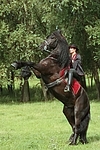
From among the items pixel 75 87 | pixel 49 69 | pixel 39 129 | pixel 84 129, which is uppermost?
pixel 49 69

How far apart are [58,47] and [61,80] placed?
810 mm

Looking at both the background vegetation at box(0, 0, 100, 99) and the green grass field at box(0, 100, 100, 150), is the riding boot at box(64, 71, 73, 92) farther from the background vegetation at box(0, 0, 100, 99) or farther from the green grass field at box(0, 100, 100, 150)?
the background vegetation at box(0, 0, 100, 99)

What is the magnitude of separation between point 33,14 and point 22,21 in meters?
1.35

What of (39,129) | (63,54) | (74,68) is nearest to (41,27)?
(39,129)

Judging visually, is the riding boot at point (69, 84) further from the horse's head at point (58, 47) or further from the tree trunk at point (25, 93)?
the tree trunk at point (25, 93)

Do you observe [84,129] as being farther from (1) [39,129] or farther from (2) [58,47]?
(1) [39,129]

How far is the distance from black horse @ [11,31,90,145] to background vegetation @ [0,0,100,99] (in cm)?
1607

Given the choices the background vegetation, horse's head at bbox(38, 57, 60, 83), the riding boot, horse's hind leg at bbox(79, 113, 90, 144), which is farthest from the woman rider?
the background vegetation

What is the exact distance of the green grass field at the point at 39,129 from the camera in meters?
10.8

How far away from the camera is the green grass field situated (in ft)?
35.4

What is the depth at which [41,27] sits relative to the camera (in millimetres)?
31656

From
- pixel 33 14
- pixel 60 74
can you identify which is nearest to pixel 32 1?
pixel 33 14

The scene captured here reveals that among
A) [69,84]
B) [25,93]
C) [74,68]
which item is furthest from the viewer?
[25,93]

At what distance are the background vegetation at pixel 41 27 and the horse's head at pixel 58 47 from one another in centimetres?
1595
